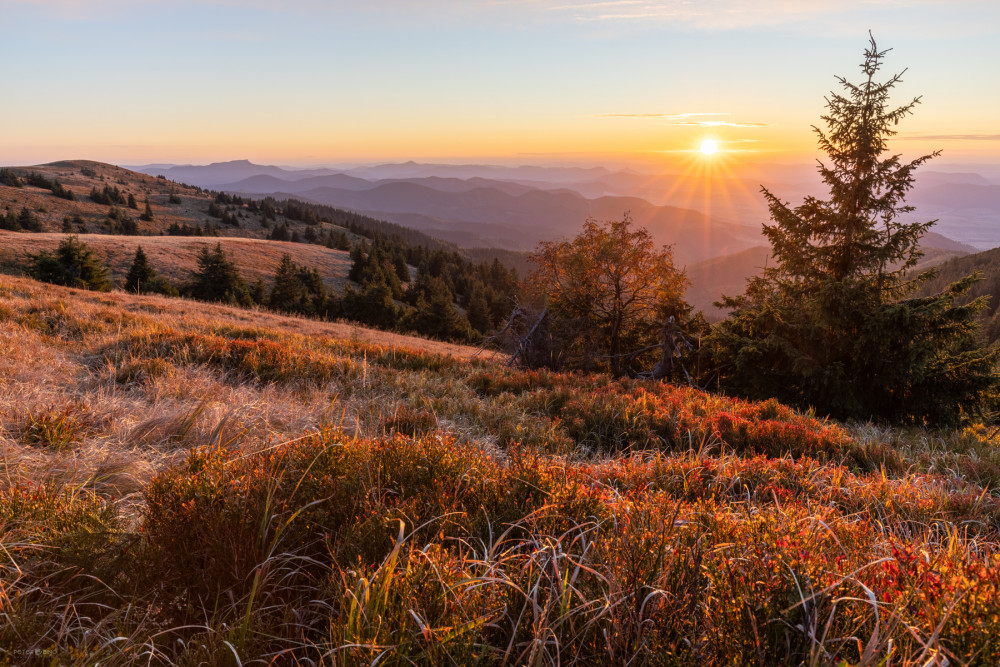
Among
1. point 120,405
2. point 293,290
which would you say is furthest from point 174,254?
point 120,405

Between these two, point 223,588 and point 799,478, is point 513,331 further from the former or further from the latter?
point 223,588

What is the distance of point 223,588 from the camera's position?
2.06m

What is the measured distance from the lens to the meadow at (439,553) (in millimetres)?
1550

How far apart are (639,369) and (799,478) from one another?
1669cm

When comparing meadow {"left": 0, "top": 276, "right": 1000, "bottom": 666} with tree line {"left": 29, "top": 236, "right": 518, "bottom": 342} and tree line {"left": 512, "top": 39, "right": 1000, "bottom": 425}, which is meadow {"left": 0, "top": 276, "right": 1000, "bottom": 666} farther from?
tree line {"left": 29, "top": 236, "right": 518, "bottom": 342}

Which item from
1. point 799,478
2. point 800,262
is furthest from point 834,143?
point 799,478

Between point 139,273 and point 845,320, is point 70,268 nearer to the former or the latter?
point 139,273

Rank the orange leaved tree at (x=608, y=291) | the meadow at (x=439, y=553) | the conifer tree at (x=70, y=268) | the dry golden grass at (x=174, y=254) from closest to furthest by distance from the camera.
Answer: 1. the meadow at (x=439, y=553)
2. the orange leaved tree at (x=608, y=291)
3. the conifer tree at (x=70, y=268)
4. the dry golden grass at (x=174, y=254)

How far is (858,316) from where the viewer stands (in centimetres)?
1238

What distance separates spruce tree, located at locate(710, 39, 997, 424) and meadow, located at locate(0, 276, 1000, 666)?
816 cm

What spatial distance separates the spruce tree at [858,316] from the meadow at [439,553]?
816cm

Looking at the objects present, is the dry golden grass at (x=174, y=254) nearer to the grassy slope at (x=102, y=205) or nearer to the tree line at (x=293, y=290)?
the tree line at (x=293, y=290)

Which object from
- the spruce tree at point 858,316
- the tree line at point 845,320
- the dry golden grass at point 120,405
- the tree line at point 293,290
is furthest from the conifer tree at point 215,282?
the spruce tree at point 858,316

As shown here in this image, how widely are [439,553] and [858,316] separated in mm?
14153
